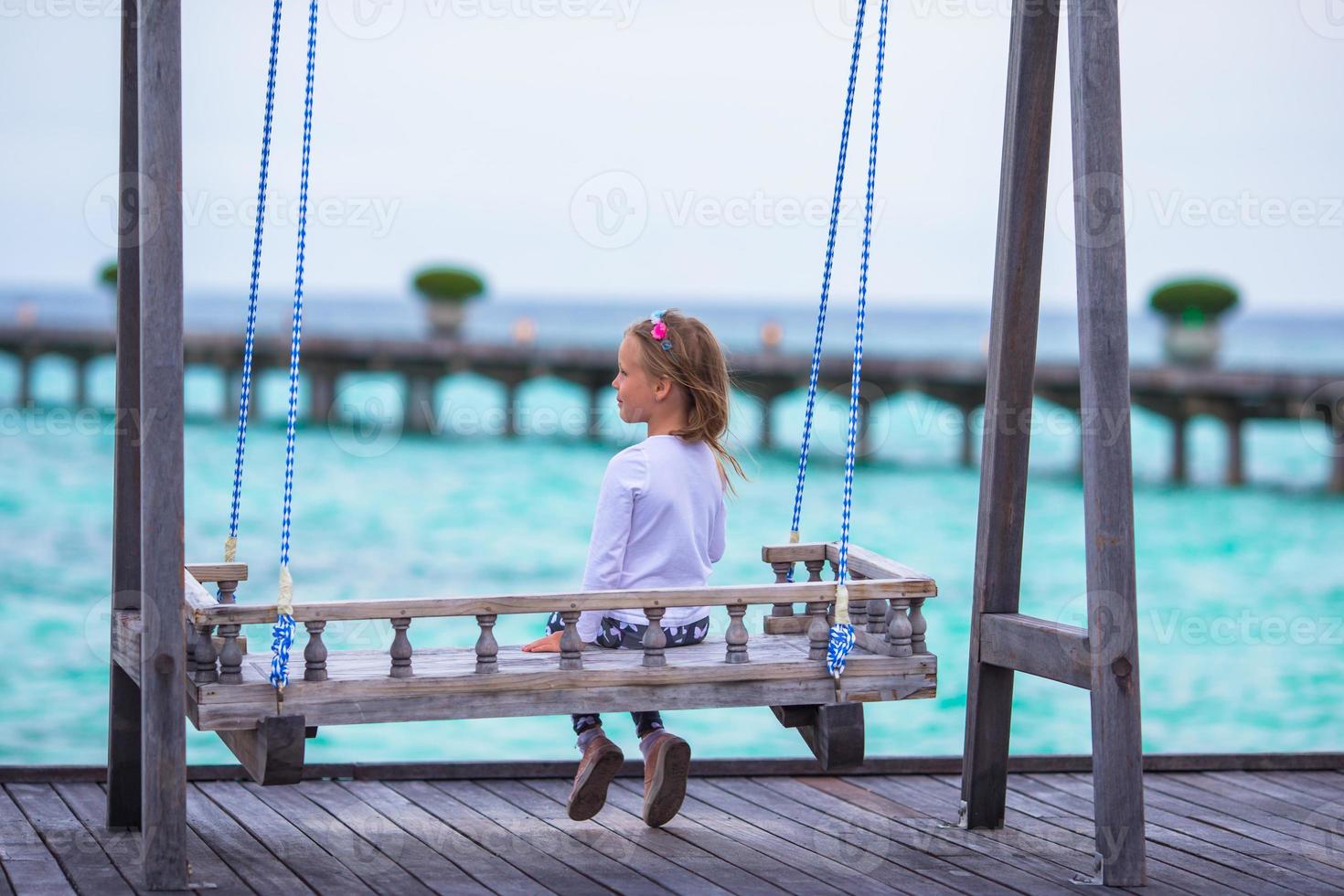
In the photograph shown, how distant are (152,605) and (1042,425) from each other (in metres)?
39.4

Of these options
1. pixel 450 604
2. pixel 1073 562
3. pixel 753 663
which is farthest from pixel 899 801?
pixel 1073 562

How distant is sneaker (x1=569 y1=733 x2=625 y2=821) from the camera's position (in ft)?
13.8

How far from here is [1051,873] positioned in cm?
423

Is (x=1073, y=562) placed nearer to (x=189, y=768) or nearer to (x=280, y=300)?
(x=189, y=768)

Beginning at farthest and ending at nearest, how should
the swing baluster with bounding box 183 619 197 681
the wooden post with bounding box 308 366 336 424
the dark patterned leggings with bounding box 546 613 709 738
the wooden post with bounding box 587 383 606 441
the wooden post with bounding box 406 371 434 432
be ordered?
the wooden post with bounding box 406 371 434 432, the wooden post with bounding box 308 366 336 424, the wooden post with bounding box 587 383 606 441, the dark patterned leggings with bounding box 546 613 709 738, the swing baluster with bounding box 183 619 197 681

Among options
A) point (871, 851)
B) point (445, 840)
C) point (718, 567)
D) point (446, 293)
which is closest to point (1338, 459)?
point (718, 567)

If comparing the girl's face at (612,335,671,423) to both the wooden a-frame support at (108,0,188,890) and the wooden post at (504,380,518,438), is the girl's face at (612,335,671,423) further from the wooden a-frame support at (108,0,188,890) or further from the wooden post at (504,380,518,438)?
the wooden post at (504,380,518,438)

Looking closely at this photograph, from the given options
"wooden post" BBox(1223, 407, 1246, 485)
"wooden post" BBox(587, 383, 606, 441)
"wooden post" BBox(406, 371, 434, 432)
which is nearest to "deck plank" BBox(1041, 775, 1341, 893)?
"wooden post" BBox(1223, 407, 1246, 485)

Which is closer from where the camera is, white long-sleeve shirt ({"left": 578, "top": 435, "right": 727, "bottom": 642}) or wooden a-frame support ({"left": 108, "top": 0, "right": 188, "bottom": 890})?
wooden a-frame support ({"left": 108, "top": 0, "right": 188, "bottom": 890})

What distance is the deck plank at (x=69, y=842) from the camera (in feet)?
12.9

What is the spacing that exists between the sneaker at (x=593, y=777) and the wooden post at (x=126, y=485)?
1.22m

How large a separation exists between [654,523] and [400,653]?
2.56 feet

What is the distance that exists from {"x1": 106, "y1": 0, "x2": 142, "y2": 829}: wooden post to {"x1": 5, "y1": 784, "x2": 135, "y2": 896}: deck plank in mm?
133

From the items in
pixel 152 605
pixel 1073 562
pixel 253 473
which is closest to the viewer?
pixel 152 605
